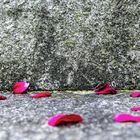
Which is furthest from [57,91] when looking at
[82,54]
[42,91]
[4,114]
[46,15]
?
[4,114]

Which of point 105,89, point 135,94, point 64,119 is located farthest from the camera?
point 105,89

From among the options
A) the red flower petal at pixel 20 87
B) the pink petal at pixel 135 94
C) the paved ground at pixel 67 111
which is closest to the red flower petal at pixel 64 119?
the paved ground at pixel 67 111

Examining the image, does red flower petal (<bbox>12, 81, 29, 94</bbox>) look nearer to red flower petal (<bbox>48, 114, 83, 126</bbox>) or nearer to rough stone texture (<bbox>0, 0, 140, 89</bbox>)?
rough stone texture (<bbox>0, 0, 140, 89</bbox>)

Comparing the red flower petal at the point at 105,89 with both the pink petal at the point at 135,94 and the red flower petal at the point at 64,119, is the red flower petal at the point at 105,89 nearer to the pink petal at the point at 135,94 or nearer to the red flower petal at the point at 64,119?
the pink petal at the point at 135,94

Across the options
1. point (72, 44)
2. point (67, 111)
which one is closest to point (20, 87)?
point (72, 44)

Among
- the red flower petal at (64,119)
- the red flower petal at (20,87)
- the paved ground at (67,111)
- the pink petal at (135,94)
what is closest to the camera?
the paved ground at (67,111)

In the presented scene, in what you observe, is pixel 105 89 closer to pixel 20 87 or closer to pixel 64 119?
pixel 20 87

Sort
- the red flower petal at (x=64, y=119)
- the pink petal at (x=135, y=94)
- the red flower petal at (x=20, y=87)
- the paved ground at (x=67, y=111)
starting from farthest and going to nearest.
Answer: the red flower petal at (x=20, y=87) < the pink petal at (x=135, y=94) < the red flower petal at (x=64, y=119) < the paved ground at (x=67, y=111)
